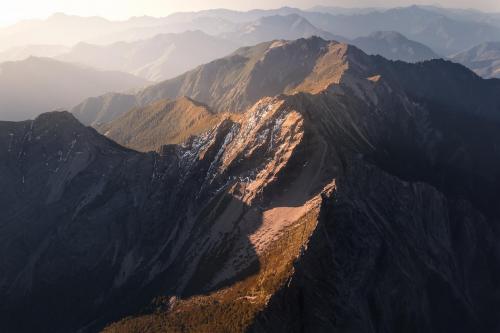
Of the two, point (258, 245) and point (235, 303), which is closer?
point (235, 303)

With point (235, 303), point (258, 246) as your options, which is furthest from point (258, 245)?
point (235, 303)

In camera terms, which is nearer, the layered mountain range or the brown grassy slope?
the brown grassy slope

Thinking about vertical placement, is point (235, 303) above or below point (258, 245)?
above

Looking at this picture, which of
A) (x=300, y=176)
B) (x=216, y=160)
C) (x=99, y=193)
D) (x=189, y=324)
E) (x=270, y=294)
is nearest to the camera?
(x=270, y=294)

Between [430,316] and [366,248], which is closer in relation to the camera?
[366,248]

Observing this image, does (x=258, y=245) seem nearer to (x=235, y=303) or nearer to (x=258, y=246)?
(x=258, y=246)

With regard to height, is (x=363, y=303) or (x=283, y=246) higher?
(x=283, y=246)

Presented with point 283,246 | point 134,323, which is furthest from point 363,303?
point 134,323

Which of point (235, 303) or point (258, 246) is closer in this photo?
point (235, 303)

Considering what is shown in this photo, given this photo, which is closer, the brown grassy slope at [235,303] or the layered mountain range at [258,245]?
the brown grassy slope at [235,303]

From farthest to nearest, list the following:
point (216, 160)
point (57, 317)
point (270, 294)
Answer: point (216, 160), point (57, 317), point (270, 294)

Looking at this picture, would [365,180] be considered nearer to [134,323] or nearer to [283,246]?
[283,246]
